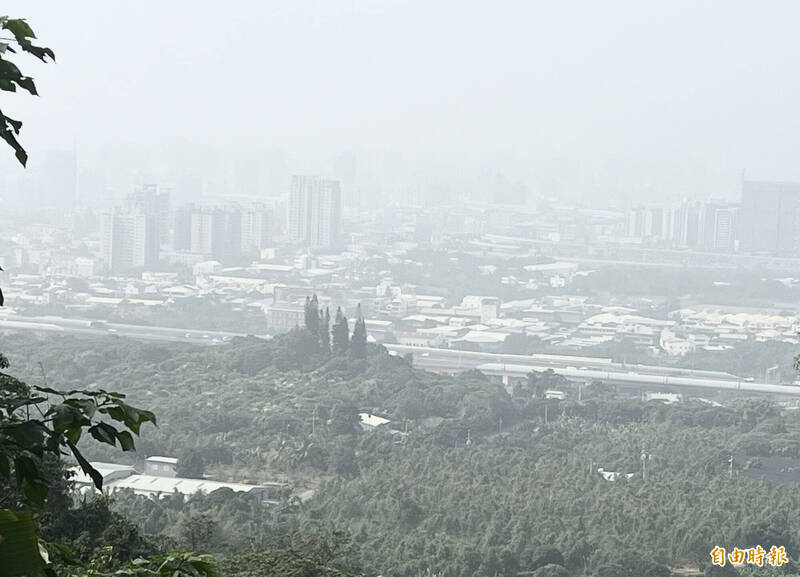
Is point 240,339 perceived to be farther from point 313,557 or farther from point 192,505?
point 313,557

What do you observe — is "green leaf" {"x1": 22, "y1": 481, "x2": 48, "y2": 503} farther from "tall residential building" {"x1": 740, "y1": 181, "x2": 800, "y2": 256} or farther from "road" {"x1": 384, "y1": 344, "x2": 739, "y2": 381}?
"tall residential building" {"x1": 740, "y1": 181, "x2": 800, "y2": 256}

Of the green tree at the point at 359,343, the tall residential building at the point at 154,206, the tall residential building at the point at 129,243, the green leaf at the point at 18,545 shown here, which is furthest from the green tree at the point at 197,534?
the tall residential building at the point at 154,206

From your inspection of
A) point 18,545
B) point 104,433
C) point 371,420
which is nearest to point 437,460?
point 371,420

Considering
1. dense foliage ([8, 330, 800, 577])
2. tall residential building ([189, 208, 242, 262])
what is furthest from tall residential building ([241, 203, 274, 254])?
dense foliage ([8, 330, 800, 577])

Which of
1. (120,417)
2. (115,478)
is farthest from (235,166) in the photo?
(120,417)

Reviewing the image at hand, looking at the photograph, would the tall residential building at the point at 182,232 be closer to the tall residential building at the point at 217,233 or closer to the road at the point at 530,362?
the tall residential building at the point at 217,233

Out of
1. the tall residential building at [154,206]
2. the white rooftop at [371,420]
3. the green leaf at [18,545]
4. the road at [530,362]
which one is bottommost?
the road at [530,362]

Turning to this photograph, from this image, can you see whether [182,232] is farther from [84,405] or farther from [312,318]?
[84,405]
